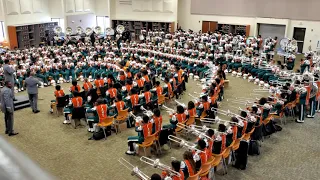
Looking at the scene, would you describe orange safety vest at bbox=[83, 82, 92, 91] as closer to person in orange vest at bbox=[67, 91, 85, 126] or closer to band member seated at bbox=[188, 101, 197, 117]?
person in orange vest at bbox=[67, 91, 85, 126]

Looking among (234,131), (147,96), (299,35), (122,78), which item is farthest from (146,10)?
(234,131)

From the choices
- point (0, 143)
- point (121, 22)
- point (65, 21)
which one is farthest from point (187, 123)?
point (121, 22)

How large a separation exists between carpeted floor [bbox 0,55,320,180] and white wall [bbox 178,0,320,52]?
12.6m

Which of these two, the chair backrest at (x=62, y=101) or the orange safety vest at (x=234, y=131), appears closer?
the orange safety vest at (x=234, y=131)

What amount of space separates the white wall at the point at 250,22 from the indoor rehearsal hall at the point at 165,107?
0.08m

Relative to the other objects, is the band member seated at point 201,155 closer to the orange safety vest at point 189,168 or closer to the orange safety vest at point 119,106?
the orange safety vest at point 189,168

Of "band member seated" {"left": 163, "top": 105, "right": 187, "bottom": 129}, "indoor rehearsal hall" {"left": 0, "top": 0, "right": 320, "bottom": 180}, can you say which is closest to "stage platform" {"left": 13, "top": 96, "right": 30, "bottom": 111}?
"indoor rehearsal hall" {"left": 0, "top": 0, "right": 320, "bottom": 180}

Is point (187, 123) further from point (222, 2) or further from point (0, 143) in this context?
point (222, 2)

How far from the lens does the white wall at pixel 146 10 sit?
27.4 m

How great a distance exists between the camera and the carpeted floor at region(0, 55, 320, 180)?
25.6ft

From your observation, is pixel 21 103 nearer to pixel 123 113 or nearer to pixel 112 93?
pixel 112 93

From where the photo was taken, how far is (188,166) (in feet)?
20.2

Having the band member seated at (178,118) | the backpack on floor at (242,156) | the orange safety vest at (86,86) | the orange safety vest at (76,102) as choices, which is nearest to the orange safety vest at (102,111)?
the orange safety vest at (76,102)

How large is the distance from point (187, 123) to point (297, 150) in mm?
3337
